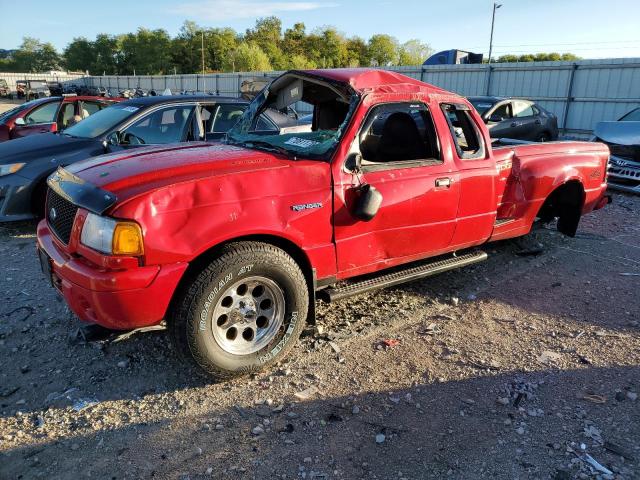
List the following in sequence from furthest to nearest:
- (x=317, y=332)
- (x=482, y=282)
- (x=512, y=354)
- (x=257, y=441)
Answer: (x=482, y=282), (x=317, y=332), (x=512, y=354), (x=257, y=441)

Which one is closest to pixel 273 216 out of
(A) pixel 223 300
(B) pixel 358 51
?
(A) pixel 223 300

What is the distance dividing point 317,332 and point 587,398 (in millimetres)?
1906

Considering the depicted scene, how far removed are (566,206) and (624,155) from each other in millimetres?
4489

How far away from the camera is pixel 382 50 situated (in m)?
80.4

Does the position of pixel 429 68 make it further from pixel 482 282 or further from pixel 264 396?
pixel 264 396

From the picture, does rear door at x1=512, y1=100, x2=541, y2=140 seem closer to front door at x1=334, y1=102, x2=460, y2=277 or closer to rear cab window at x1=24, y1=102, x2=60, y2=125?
front door at x1=334, y1=102, x2=460, y2=277

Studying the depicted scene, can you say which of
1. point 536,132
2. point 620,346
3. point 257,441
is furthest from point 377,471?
point 536,132

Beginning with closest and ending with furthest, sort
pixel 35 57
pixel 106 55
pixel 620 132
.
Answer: pixel 620 132 < pixel 106 55 < pixel 35 57

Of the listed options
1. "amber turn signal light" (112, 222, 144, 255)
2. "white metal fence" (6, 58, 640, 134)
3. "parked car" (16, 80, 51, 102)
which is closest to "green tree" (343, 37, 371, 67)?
"parked car" (16, 80, 51, 102)

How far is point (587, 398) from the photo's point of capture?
10.1 ft

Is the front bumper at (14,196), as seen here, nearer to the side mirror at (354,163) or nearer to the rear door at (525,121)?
the side mirror at (354,163)

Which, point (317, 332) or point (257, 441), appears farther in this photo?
point (317, 332)

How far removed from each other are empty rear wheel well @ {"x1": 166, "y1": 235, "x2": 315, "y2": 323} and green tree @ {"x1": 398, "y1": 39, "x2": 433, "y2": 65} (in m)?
83.6

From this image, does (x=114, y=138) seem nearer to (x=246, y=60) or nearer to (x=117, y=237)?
(x=117, y=237)
